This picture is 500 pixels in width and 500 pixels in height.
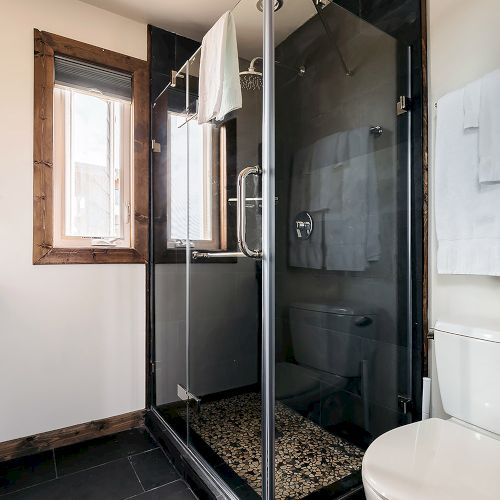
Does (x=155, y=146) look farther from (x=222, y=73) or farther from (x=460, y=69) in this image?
(x=460, y=69)

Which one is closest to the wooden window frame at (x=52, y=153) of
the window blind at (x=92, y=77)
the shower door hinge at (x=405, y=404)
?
the window blind at (x=92, y=77)

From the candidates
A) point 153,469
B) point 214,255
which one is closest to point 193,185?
point 214,255

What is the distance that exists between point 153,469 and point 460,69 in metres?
2.25

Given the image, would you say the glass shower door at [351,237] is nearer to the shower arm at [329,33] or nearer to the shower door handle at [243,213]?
the shower arm at [329,33]

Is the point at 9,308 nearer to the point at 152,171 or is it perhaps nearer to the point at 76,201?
the point at 76,201

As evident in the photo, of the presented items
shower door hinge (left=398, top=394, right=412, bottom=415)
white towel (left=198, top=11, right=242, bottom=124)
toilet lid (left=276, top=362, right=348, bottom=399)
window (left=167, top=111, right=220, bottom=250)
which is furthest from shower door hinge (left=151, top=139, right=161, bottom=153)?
shower door hinge (left=398, top=394, right=412, bottom=415)

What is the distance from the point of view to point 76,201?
2051 millimetres

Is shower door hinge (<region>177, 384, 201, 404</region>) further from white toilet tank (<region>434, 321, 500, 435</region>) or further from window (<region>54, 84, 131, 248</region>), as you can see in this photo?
white toilet tank (<region>434, 321, 500, 435</region>)

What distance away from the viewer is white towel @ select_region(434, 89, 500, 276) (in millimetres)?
1293

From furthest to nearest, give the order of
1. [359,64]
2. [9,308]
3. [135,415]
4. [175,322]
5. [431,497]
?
[135,415] → [175,322] → [9,308] → [359,64] → [431,497]

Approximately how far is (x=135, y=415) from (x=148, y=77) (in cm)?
207

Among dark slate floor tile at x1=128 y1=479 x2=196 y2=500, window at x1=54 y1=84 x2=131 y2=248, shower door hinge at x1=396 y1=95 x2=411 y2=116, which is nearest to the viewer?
dark slate floor tile at x1=128 y1=479 x2=196 y2=500

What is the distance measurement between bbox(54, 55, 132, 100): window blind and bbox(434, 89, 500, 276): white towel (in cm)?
174

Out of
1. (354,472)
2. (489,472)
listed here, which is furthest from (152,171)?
(489,472)
